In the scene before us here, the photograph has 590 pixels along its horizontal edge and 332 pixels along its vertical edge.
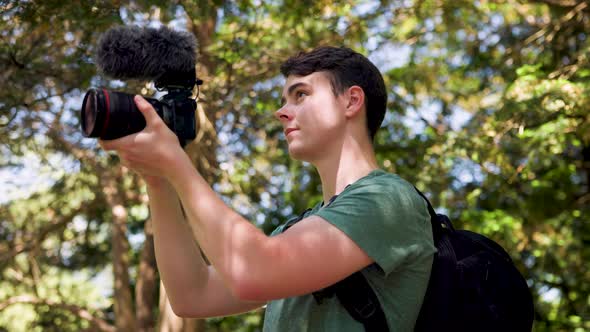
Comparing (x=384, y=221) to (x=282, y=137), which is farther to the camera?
(x=282, y=137)

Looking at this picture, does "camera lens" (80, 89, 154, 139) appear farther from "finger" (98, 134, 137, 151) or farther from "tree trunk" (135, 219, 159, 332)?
"tree trunk" (135, 219, 159, 332)

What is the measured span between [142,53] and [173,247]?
614mm

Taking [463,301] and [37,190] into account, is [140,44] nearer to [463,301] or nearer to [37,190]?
[463,301]

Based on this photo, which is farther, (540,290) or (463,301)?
(540,290)

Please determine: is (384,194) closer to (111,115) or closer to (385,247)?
(385,247)

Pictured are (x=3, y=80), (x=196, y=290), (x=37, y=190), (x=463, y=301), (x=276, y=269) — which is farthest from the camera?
(x=37, y=190)

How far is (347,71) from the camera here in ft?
7.57

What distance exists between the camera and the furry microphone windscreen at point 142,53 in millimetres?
1986

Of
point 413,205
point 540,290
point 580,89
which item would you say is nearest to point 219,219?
point 413,205

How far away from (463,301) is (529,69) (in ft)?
16.5

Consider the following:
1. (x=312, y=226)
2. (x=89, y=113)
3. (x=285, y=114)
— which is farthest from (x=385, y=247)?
(x=89, y=113)

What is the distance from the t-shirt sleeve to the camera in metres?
1.81

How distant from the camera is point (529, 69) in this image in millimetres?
6520

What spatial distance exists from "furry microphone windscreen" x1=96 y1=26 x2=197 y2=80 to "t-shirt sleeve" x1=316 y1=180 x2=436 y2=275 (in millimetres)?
564
